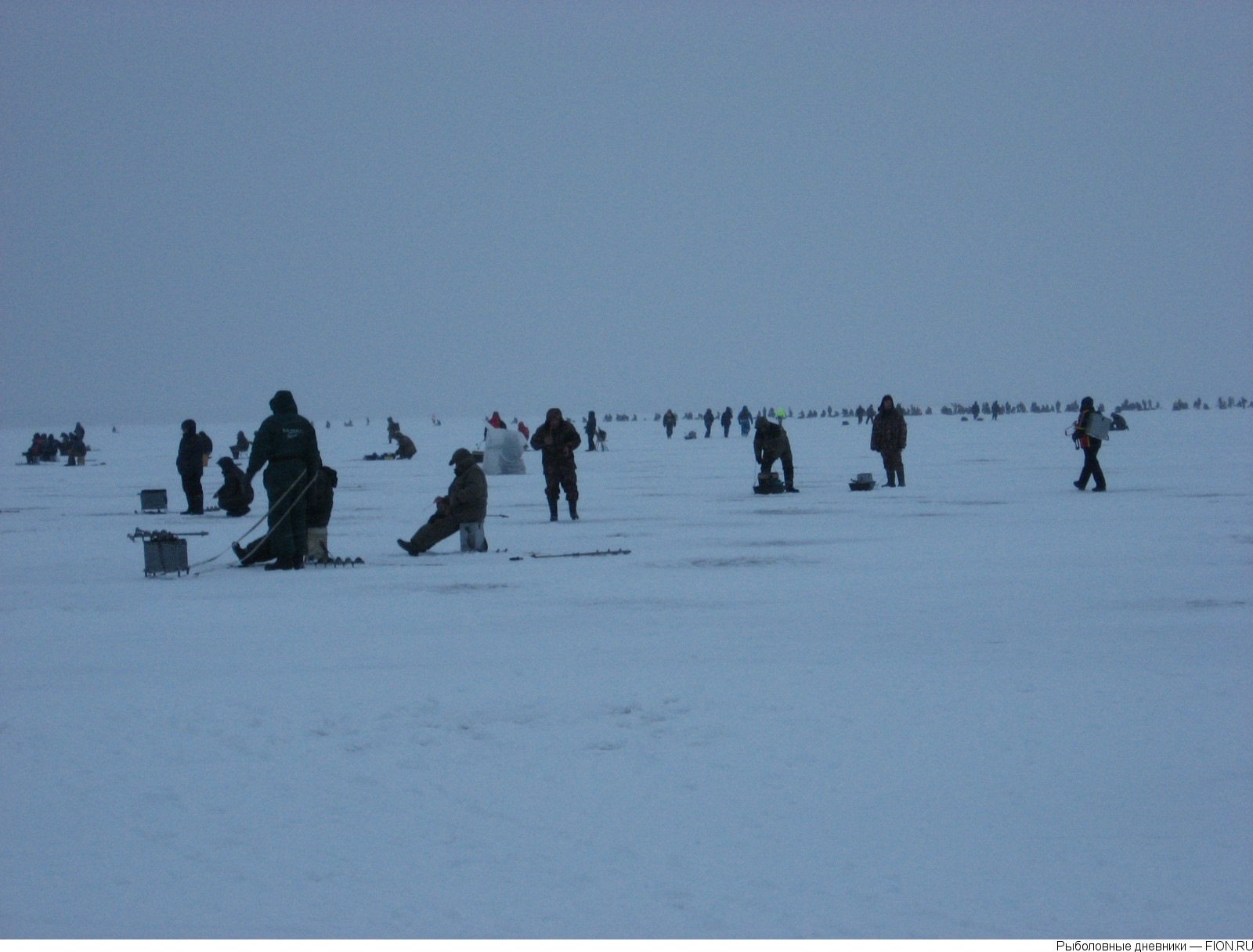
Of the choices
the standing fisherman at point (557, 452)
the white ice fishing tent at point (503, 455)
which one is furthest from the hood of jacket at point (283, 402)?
the white ice fishing tent at point (503, 455)

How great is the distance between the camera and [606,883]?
5484mm

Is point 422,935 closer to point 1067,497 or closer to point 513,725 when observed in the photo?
point 513,725

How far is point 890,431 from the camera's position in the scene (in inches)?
1022

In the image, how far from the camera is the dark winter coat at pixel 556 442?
20016 millimetres

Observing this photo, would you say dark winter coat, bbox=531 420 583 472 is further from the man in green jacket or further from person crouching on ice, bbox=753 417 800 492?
person crouching on ice, bbox=753 417 800 492

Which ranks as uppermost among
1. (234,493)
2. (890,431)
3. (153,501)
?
(890,431)

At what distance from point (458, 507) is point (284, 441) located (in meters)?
2.17

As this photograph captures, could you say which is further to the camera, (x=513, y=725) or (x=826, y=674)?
(x=826, y=674)

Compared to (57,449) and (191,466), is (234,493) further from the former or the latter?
(57,449)

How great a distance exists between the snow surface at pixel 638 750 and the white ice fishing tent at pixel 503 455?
20535 millimetres

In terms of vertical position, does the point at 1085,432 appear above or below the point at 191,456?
below

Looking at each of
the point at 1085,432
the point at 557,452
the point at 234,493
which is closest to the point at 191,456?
the point at 234,493
